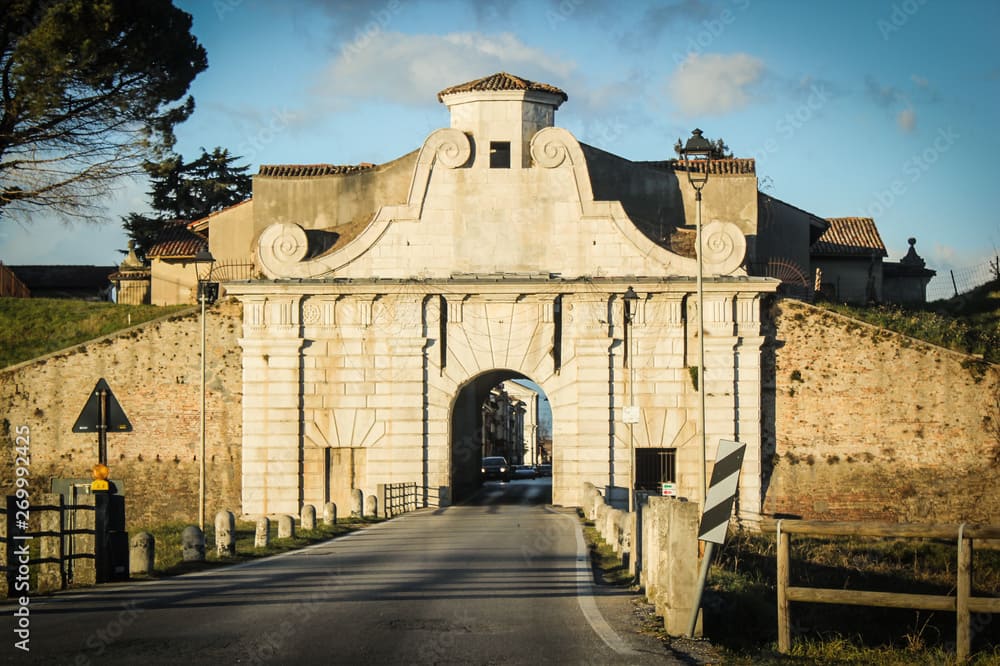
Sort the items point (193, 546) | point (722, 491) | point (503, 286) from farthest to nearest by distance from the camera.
Result: point (503, 286), point (193, 546), point (722, 491)

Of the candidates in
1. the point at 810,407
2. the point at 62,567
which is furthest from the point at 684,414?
the point at 62,567

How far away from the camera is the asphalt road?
12.1 meters

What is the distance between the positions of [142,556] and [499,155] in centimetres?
2572

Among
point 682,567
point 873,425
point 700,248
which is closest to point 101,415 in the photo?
point 682,567

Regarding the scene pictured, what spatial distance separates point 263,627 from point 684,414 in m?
29.0

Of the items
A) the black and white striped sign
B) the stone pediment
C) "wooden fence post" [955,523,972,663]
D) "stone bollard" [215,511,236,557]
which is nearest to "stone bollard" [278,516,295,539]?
"stone bollard" [215,511,236,557]

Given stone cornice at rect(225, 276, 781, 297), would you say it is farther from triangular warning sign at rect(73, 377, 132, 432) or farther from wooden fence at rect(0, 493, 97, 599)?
wooden fence at rect(0, 493, 97, 599)

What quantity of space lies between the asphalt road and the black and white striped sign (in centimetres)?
131

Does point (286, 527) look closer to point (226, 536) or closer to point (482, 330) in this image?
point (226, 536)

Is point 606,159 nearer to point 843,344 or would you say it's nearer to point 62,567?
point 843,344

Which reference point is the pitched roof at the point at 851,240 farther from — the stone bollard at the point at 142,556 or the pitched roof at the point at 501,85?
the stone bollard at the point at 142,556

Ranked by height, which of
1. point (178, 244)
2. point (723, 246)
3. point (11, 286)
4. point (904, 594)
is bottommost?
point (904, 594)

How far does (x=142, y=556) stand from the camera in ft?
62.6

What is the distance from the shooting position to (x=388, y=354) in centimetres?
4147
